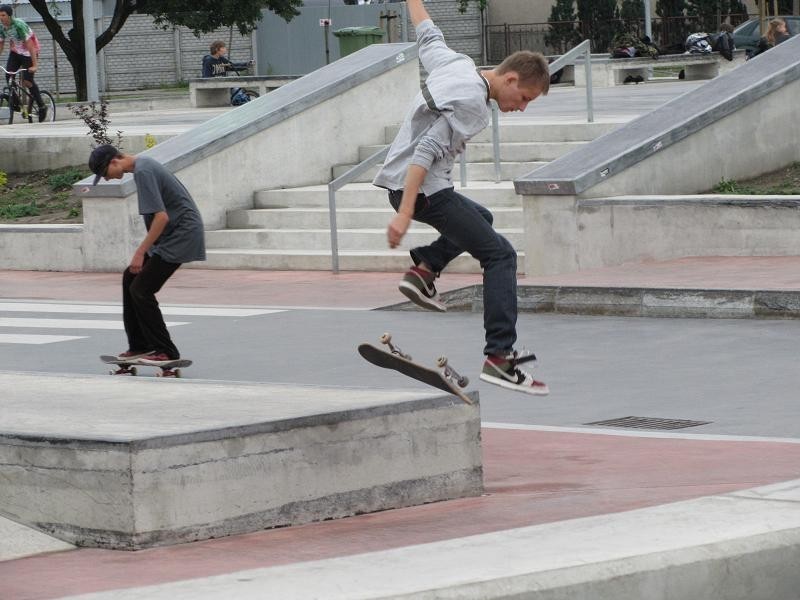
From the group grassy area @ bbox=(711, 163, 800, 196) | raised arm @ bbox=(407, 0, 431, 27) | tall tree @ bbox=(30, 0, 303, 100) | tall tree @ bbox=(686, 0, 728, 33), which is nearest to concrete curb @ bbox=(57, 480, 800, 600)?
raised arm @ bbox=(407, 0, 431, 27)

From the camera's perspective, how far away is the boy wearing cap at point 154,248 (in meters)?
11.2

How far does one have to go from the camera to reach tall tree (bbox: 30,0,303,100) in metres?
40.6

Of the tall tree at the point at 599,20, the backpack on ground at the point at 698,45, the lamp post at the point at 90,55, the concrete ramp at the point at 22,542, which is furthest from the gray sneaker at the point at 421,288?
the tall tree at the point at 599,20

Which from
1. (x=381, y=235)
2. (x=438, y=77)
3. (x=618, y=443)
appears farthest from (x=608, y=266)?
(x=438, y=77)

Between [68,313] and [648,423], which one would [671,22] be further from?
[648,423]

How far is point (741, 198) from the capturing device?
1532 cm

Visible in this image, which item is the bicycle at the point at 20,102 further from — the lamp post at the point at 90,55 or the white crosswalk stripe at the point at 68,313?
the white crosswalk stripe at the point at 68,313

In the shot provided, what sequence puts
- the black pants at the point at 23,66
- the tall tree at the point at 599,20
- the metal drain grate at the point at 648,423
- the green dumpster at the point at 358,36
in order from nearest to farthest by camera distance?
the metal drain grate at the point at 648,423, the black pants at the point at 23,66, the green dumpster at the point at 358,36, the tall tree at the point at 599,20

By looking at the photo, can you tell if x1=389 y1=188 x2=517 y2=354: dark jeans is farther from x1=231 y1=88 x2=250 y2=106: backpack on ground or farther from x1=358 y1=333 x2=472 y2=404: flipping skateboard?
x1=231 y1=88 x2=250 y2=106: backpack on ground

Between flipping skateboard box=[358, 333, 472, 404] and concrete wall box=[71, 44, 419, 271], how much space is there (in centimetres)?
1123

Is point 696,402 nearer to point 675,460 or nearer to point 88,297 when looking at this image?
point 675,460

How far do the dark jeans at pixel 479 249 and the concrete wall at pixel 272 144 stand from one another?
11.0 m

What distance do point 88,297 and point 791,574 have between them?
11591 mm

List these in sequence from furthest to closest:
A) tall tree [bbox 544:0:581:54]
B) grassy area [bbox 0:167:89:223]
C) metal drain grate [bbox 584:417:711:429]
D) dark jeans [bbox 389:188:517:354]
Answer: tall tree [bbox 544:0:581:54], grassy area [bbox 0:167:89:223], metal drain grate [bbox 584:417:711:429], dark jeans [bbox 389:188:517:354]
